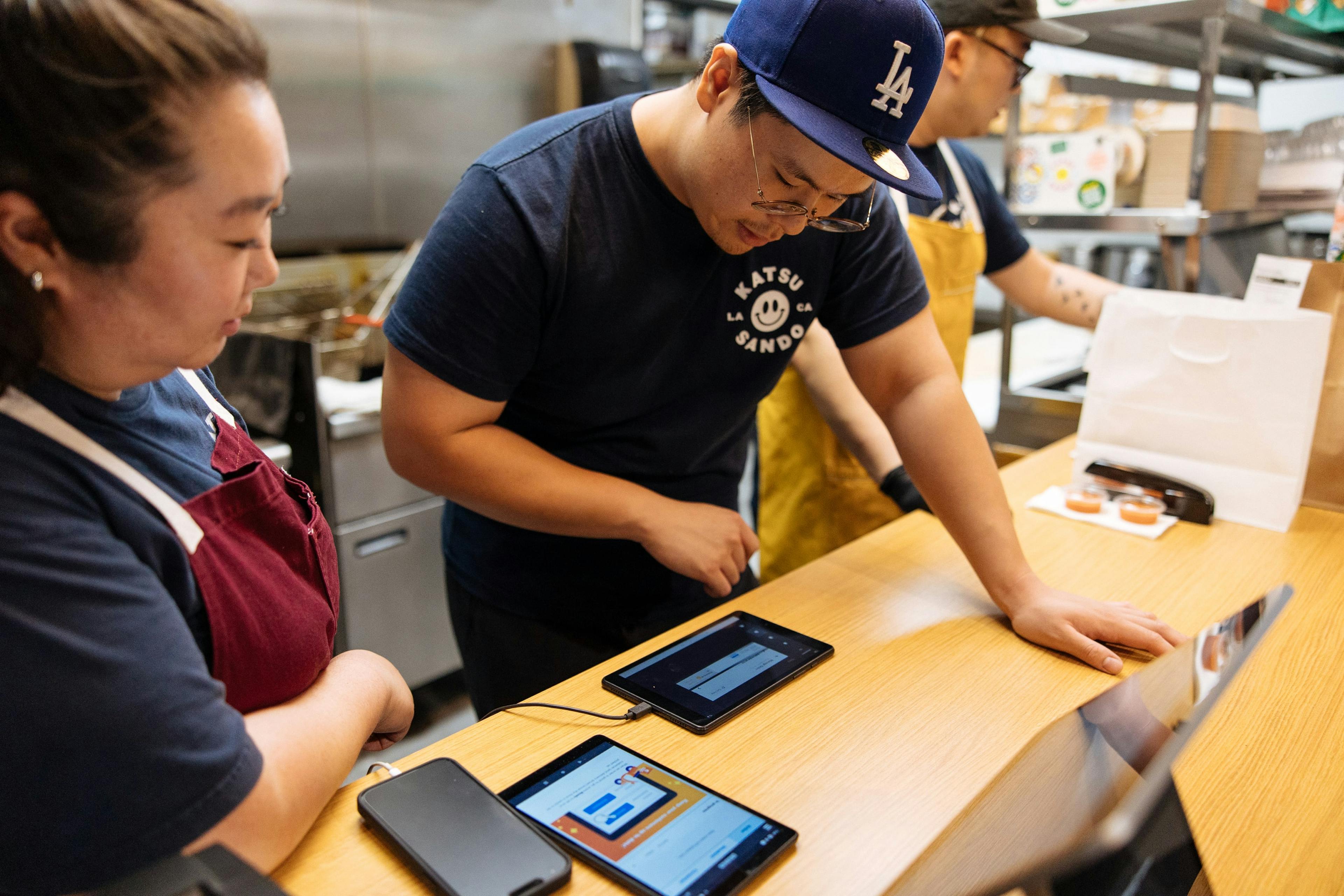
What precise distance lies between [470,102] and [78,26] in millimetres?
2877

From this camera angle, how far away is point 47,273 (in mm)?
563

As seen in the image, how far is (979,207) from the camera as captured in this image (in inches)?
79.0

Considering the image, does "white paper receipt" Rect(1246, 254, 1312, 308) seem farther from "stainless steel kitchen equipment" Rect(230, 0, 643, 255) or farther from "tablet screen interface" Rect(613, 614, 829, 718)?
"stainless steel kitchen equipment" Rect(230, 0, 643, 255)

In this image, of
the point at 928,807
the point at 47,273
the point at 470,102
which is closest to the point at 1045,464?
the point at 928,807

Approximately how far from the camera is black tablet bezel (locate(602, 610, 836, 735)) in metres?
0.92

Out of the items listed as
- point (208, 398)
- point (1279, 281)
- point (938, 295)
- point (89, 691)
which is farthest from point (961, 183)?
point (89, 691)

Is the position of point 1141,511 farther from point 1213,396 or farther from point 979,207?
point 979,207

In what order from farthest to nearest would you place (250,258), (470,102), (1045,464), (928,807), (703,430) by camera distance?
(470,102) → (1045,464) → (703,430) → (928,807) → (250,258)

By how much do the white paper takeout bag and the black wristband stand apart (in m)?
0.33

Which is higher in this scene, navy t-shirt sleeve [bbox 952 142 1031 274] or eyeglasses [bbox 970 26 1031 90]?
eyeglasses [bbox 970 26 1031 90]

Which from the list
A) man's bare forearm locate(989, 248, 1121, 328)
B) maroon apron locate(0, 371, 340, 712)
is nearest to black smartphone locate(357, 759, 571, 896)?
maroon apron locate(0, 371, 340, 712)

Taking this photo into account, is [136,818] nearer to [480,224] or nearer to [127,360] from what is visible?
[127,360]

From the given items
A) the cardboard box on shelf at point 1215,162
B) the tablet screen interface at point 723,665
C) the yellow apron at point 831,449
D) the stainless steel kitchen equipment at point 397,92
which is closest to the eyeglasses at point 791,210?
the tablet screen interface at point 723,665

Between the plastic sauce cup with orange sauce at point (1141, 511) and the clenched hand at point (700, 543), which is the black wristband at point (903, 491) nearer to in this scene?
the plastic sauce cup with orange sauce at point (1141, 511)
